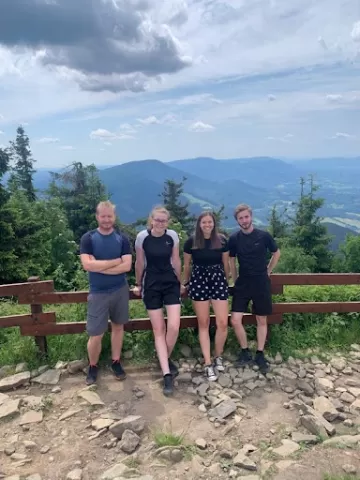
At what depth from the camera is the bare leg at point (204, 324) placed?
506cm

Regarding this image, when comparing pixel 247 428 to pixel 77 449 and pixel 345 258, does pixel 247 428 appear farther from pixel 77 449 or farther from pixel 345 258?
pixel 345 258

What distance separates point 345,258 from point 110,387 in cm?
4654

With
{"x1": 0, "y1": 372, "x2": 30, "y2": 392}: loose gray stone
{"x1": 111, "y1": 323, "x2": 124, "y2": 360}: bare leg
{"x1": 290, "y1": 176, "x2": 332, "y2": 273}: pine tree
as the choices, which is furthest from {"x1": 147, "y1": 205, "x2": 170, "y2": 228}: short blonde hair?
{"x1": 290, "y1": 176, "x2": 332, "y2": 273}: pine tree

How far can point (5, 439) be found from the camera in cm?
386

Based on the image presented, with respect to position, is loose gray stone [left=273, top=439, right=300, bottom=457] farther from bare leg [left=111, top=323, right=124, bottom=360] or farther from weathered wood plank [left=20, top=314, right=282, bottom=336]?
bare leg [left=111, top=323, right=124, bottom=360]

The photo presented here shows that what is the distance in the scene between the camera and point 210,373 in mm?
4902

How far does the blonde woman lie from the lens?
477cm

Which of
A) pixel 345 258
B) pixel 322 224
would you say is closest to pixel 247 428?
pixel 322 224

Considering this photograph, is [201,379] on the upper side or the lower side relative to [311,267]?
upper

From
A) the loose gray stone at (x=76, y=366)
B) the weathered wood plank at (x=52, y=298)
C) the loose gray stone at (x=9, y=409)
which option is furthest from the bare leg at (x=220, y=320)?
the loose gray stone at (x=9, y=409)

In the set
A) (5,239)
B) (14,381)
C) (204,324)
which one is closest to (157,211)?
(204,324)

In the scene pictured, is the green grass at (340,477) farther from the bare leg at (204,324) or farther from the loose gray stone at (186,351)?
the loose gray stone at (186,351)

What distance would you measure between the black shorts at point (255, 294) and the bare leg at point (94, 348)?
1.79 m

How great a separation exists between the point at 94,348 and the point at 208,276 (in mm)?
1657
